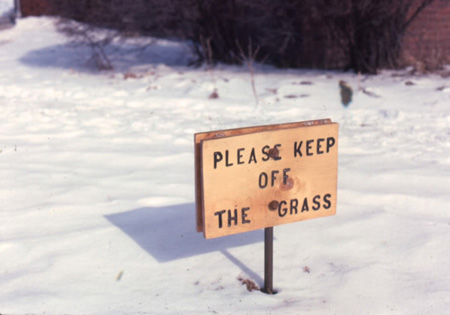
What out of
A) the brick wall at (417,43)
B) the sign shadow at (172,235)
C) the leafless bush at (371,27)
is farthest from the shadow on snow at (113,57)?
the sign shadow at (172,235)

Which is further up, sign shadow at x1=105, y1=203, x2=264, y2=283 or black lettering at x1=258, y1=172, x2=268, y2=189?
black lettering at x1=258, y1=172, x2=268, y2=189

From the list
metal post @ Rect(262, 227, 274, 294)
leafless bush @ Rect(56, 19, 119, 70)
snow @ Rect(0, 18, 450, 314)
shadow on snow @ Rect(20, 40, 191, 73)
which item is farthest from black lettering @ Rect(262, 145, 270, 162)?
shadow on snow @ Rect(20, 40, 191, 73)

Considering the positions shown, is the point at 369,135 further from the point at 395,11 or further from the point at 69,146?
the point at 395,11

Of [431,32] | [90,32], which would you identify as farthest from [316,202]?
[90,32]

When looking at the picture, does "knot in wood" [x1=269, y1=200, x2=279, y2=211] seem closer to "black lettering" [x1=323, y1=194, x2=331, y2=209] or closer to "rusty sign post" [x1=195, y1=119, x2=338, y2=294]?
"rusty sign post" [x1=195, y1=119, x2=338, y2=294]

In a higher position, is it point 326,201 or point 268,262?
point 326,201

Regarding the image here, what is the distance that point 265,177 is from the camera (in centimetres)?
254

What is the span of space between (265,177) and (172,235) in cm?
101

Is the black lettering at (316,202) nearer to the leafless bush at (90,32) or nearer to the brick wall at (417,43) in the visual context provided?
the brick wall at (417,43)

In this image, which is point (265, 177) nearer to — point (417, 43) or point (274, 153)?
point (274, 153)

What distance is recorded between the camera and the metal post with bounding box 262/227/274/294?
8.66 feet

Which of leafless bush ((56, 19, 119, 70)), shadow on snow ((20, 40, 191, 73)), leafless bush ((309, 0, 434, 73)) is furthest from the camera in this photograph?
shadow on snow ((20, 40, 191, 73))

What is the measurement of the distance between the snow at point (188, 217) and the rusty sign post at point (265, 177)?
37 cm

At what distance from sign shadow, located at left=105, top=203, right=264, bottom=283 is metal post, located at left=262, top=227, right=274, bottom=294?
0.15 metres
